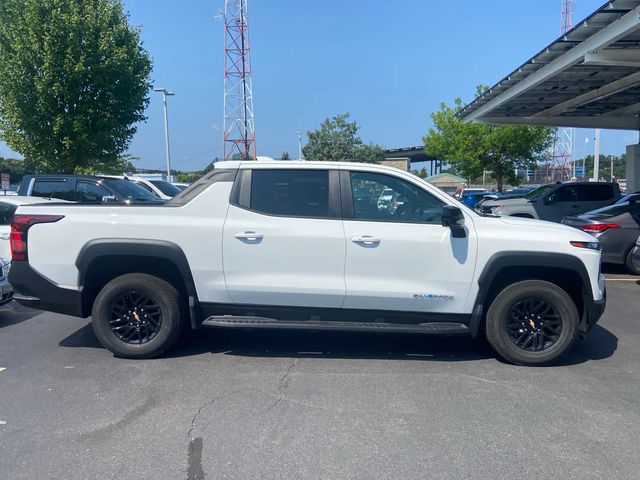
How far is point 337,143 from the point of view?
3744 centimetres

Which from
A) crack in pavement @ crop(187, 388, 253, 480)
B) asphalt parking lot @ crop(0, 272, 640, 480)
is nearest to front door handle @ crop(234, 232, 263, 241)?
asphalt parking lot @ crop(0, 272, 640, 480)

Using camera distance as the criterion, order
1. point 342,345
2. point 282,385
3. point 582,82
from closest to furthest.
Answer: point 282,385 → point 342,345 → point 582,82

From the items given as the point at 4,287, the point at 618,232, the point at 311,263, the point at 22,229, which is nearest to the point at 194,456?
the point at 311,263

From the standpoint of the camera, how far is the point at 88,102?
16859 mm

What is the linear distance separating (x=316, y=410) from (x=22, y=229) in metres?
3.37

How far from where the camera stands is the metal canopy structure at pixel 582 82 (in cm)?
1048

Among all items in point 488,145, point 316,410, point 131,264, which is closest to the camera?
point 316,410

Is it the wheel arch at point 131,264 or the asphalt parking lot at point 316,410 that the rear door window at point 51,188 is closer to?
the asphalt parking lot at point 316,410

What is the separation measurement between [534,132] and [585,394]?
83.5ft

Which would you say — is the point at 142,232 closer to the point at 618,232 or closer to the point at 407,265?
the point at 407,265

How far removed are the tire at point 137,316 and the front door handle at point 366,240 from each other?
5.96ft

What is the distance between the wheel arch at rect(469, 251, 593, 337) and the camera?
4.97m

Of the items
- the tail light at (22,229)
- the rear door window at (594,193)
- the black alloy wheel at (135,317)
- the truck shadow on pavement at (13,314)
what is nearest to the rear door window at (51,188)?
the truck shadow on pavement at (13,314)

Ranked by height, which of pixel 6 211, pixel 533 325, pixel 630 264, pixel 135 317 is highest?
pixel 6 211
